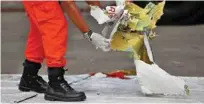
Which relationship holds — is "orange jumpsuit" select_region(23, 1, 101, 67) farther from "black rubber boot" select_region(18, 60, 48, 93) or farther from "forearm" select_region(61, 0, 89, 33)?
"black rubber boot" select_region(18, 60, 48, 93)

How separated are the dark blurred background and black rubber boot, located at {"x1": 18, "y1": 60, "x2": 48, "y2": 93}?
1.33 m

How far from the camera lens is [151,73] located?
11.4ft

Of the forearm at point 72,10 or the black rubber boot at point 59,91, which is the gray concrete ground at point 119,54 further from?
the forearm at point 72,10

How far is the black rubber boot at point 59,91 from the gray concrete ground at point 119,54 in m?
1.69

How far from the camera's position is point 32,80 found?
3809 mm

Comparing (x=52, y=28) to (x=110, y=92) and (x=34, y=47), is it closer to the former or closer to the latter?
(x=34, y=47)

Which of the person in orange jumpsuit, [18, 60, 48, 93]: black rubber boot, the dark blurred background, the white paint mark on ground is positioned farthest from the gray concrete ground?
the person in orange jumpsuit

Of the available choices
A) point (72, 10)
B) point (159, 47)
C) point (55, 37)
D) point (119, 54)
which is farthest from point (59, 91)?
point (159, 47)

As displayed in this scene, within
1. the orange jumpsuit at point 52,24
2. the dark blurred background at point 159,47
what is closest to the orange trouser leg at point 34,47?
the orange jumpsuit at point 52,24

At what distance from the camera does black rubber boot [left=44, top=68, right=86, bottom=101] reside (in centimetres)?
347

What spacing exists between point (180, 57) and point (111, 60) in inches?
32.7

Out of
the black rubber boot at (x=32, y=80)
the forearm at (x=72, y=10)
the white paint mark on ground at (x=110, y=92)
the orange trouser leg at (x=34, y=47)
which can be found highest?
the forearm at (x=72, y=10)

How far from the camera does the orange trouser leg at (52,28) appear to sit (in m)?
3.36

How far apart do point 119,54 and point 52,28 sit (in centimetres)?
316
